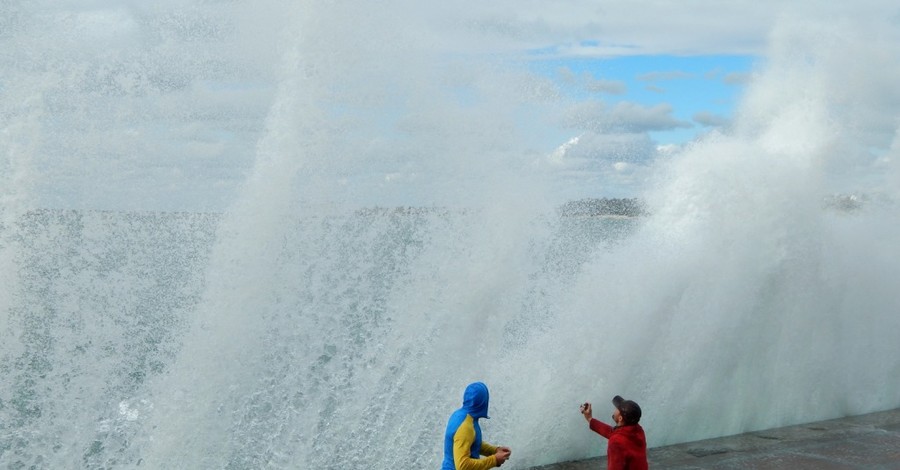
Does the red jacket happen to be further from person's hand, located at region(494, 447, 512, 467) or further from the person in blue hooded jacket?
the person in blue hooded jacket

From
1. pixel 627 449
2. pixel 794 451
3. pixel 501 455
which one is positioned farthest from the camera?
pixel 794 451

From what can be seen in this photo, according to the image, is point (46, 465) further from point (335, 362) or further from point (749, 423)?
point (749, 423)

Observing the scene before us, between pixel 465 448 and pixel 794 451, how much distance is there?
6.78 metres

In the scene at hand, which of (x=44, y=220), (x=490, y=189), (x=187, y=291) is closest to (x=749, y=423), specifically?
(x=490, y=189)

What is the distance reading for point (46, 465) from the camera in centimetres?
931

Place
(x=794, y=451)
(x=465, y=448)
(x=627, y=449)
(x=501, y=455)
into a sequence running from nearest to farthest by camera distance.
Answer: (x=465, y=448) → (x=501, y=455) → (x=627, y=449) → (x=794, y=451)

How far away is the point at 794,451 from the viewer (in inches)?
417

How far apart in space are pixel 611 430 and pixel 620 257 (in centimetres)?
633

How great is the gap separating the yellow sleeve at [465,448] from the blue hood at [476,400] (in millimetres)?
57

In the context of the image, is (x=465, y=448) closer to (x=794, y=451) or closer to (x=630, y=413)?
(x=630, y=413)

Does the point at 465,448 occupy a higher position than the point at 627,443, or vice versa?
the point at 465,448

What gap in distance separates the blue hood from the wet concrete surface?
15.2 feet

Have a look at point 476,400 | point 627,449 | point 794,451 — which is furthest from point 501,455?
point 794,451

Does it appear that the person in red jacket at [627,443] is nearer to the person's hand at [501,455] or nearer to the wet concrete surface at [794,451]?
the person's hand at [501,455]
